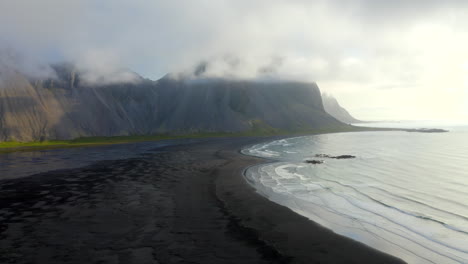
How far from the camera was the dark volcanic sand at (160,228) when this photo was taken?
1598cm

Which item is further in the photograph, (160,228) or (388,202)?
(388,202)

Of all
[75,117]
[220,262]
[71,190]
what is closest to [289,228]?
[220,262]

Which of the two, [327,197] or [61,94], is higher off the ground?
[61,94]

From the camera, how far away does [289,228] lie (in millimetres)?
20688

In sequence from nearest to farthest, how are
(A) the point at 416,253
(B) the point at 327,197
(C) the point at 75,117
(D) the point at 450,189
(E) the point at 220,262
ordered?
(E) the point at 220,262 < (A) the point at 416,253 < (B) the point at 327,197 < (D) the point at 450,189 < (C) the point at 75,117

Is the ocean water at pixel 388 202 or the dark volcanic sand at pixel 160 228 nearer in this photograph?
the dark volcanic sand at pixel 160 228

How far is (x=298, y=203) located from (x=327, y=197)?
14.8ft

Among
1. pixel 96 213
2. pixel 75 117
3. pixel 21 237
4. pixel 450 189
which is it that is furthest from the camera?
pixel 75 117

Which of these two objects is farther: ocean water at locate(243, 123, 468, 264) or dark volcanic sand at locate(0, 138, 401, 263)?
ocean water at locate(243, 123, 468, 264)

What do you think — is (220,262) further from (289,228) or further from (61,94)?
(61,94)

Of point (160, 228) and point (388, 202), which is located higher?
point (160, 228)

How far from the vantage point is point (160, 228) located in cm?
2042

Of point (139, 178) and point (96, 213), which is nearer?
point (96, 213)

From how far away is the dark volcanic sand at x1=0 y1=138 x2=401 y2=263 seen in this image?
15977mm
